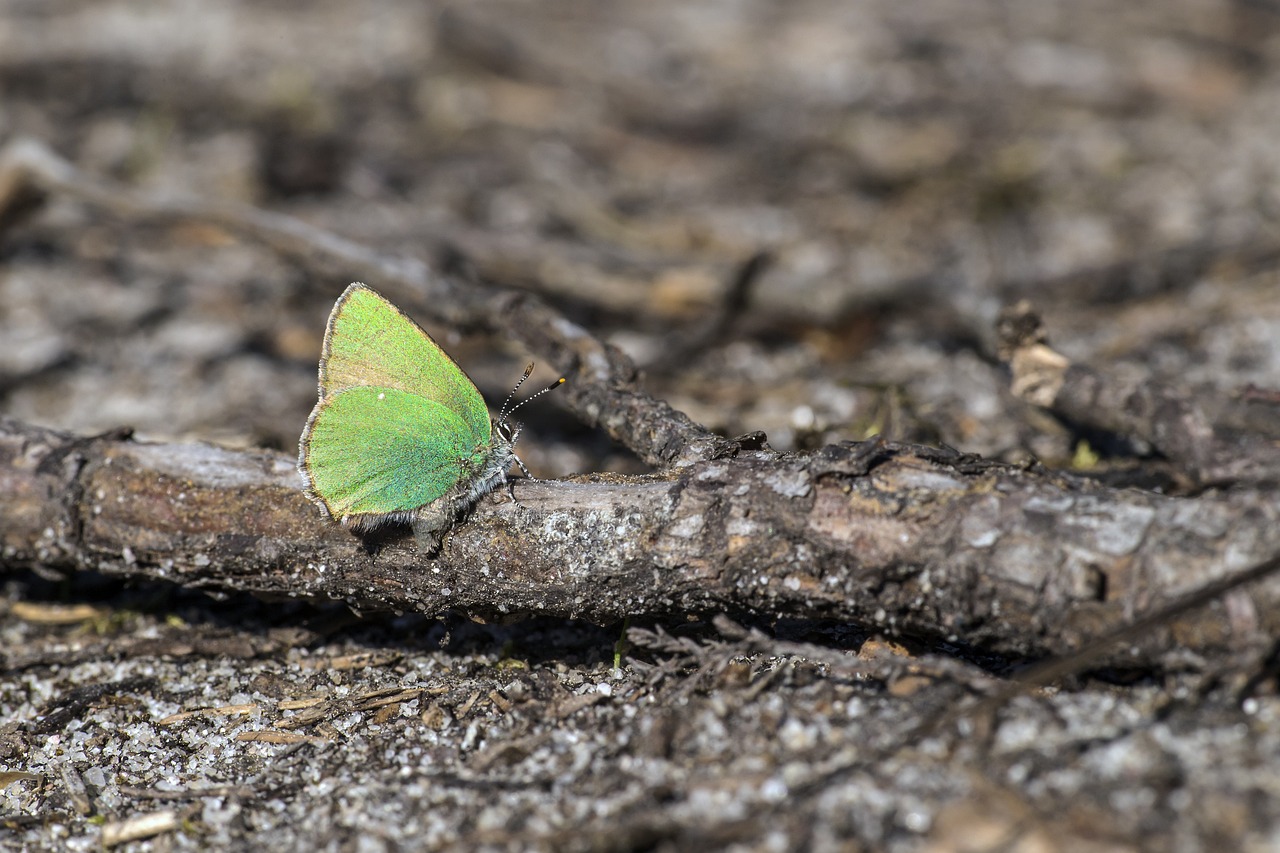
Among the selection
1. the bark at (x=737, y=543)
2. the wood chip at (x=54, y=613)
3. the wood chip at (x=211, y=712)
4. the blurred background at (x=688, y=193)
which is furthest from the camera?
the blurred background at (x=688, y=193)

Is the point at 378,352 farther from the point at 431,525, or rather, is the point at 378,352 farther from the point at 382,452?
the point at 431,525

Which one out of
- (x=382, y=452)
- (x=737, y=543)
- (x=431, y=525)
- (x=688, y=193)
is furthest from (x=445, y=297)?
(x=688, y=193)

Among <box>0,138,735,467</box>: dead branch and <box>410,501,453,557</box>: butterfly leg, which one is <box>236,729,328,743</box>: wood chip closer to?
<box>410,501,453,557</box>: butterfly leg

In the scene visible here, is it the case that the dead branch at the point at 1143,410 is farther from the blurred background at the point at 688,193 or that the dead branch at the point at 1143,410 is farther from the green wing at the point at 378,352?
the green wing at the point at 378,352

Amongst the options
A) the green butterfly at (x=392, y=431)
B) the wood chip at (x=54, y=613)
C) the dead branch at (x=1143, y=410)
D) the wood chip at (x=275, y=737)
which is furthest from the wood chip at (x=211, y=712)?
the dead branch at (x=1143, y=410)

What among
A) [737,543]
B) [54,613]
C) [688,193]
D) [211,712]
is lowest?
[54,613]

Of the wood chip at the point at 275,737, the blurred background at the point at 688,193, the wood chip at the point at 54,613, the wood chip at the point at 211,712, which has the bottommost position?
the wood chip at the point at 54,613
